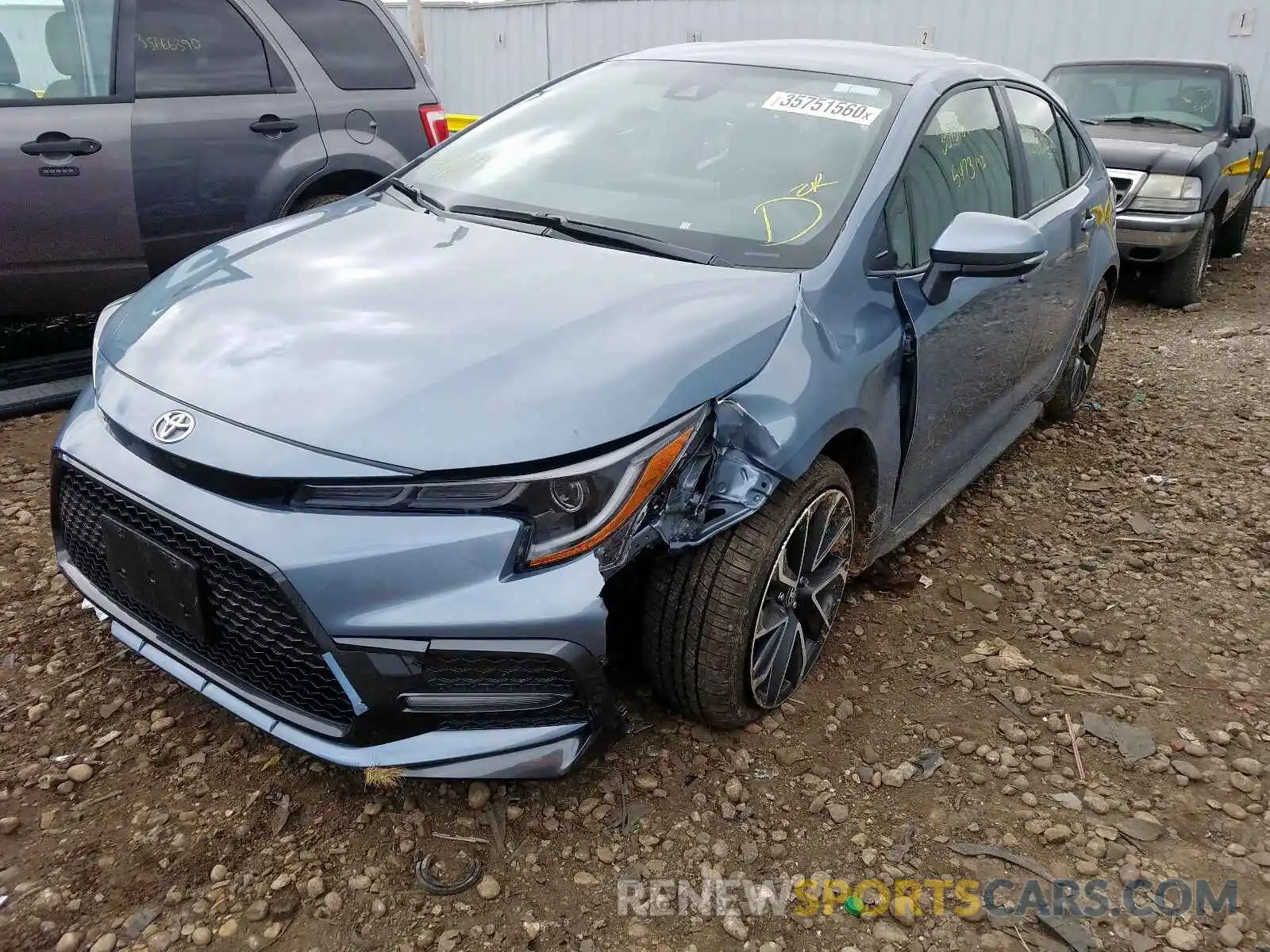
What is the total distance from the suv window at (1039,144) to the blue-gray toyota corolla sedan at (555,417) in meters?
0.54

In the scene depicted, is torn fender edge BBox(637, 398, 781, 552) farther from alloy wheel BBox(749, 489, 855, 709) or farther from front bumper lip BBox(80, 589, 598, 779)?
front bumper lip BBox(80, 589, 598, 779)

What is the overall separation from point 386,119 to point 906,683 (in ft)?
11.8

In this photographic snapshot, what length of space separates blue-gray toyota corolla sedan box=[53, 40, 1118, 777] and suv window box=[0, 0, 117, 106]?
5.97 feet

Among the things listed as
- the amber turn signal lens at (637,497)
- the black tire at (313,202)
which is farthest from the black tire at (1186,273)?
the amber turn signal lens at (637,497)

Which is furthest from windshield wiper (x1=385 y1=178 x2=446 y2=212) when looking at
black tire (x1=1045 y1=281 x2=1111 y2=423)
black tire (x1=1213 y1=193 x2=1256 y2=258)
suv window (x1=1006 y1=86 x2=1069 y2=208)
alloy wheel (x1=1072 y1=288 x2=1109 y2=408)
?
black tire (x1=1213 y1=193 x2=1256 y2=258)

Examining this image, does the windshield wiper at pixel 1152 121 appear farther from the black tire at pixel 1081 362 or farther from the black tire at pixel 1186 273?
the black tire at pixel 1081 362

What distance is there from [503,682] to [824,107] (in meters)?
1.92

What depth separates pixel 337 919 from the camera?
74.5 inches

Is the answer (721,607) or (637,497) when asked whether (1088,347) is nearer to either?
(721,607)

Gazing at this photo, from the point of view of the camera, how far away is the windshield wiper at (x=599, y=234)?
7.95 ft

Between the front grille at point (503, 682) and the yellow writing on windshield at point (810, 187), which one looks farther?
the yellow writing on windshield at point (810, 187)

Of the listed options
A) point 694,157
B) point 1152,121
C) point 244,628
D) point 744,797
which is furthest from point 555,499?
point 1152,121

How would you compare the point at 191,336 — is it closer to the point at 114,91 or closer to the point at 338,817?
the point at 338,817

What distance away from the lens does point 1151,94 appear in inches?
298
